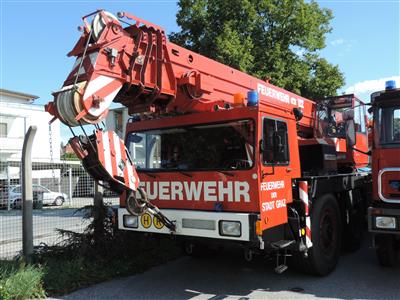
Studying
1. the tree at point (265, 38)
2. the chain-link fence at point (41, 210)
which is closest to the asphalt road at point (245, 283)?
the chain-link fence at point (41, 210)

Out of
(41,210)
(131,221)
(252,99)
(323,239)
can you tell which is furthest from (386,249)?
(41,210)

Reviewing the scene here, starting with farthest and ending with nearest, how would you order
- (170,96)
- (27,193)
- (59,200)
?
(59,200) < (27,193) < (170,96)

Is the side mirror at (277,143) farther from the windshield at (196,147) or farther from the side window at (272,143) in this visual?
the windshield at (196,147)

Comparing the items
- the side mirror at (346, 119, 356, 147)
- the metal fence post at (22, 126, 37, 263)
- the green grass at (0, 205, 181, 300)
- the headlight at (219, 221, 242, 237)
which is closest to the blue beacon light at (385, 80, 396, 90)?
the side mirror at (346, 119, 356, 147)

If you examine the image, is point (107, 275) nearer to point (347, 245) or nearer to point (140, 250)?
point (140, 250)

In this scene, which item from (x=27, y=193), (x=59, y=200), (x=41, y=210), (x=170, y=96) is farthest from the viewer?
(x=59, y=200)

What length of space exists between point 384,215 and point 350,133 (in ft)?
9.63

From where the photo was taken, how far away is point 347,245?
25.0 feet

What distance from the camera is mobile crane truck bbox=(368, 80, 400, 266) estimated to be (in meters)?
5.45

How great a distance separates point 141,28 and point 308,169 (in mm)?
3607

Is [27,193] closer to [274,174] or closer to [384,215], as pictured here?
[274,174]

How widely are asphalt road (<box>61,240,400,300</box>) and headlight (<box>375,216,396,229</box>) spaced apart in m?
0.83

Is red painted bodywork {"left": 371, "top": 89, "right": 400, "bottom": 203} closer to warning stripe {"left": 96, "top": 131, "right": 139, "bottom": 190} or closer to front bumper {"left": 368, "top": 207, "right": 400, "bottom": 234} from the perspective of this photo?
front bumper {"left": 368, "top": 207, "right": 400, "bottom": 234}

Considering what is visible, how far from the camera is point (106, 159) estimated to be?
4.52 meters
